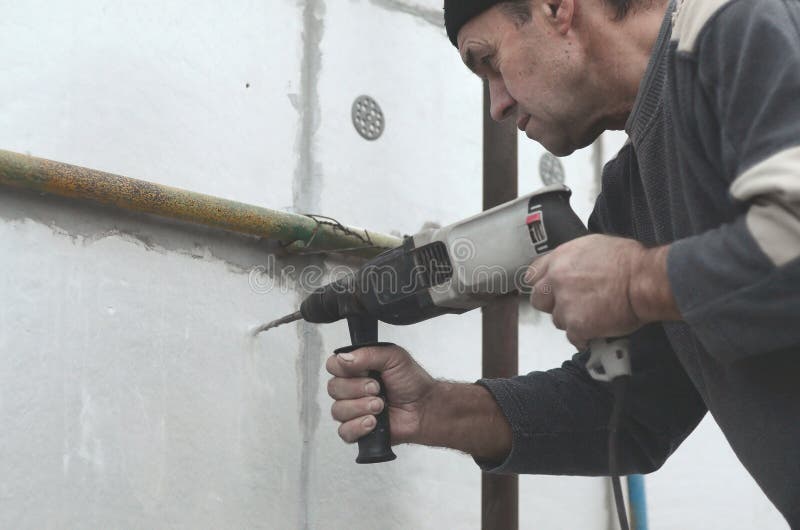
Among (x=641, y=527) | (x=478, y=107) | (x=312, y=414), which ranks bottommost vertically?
(x=641, y=527)

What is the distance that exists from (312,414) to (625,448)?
63 cm

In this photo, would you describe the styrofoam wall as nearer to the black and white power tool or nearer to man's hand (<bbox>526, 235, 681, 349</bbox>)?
the black and white power tool

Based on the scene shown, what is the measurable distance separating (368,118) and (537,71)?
2.45 ft

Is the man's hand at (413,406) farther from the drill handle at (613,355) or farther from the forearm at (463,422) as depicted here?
the drill handle at (613,355)

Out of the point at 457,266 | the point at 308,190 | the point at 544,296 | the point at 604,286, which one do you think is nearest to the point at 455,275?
the point at 457,266

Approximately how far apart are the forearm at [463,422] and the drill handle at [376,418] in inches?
3.0

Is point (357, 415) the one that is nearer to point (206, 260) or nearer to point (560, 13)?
point (206, 260)

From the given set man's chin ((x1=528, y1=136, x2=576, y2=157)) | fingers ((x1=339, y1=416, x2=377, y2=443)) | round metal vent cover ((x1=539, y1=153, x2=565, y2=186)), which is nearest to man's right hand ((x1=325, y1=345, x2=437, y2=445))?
fingers ((x1=339, y1=416, x2=377, y2=443))

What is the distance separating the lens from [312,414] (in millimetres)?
1814

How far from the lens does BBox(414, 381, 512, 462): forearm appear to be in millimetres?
1476

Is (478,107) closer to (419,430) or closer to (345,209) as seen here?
(345,209)

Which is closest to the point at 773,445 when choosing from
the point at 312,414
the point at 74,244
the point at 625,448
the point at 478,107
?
the point at 625,448

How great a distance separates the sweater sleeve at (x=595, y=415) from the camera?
1.48 meters

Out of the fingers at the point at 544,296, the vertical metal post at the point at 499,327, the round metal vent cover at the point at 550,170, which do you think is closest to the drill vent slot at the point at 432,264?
the fingers at the point at 544,296
